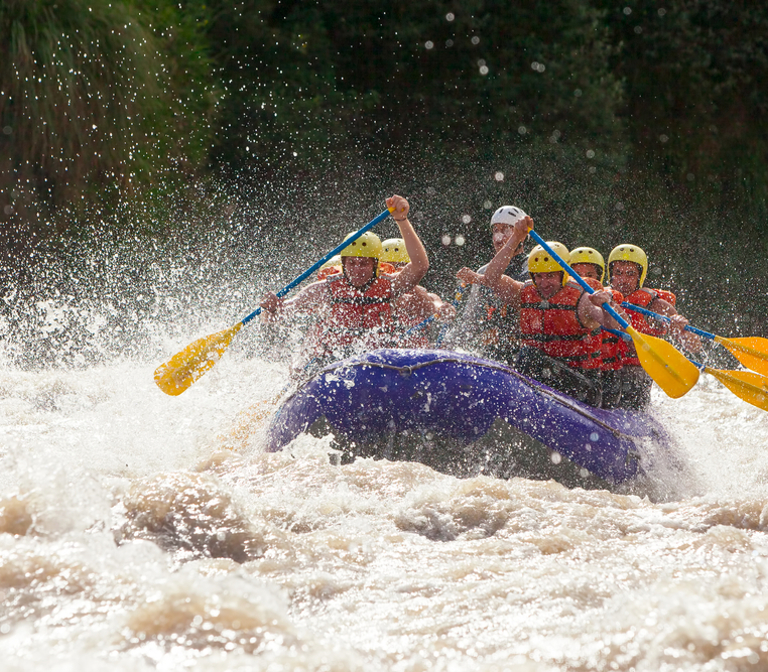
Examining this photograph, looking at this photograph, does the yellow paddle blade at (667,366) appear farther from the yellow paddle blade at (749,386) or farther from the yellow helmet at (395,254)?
the yellow helmet at (395,254)

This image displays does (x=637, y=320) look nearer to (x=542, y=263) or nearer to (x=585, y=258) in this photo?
(x=585, y=258)

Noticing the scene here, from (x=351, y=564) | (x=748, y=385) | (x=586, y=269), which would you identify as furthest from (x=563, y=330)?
(x=351, y=564)

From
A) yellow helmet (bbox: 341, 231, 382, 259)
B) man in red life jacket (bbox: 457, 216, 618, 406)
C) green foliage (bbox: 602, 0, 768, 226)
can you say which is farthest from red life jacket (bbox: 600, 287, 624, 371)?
green foliage (bbox: 602, 0, 768, 226)

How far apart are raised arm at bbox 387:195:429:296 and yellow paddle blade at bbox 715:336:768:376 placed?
169cm

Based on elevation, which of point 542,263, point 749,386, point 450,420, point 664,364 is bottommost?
point 450,420

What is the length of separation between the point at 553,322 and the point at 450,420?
118 centimetres

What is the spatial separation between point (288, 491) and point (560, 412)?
A: 1278 millimetres

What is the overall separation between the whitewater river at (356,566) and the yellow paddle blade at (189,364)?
12.6 inches

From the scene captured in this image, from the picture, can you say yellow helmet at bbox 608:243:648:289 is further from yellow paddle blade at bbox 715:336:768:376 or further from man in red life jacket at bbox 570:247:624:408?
yellow paddle blade at bbox 715:336:768:376

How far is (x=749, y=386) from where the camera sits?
4.46m

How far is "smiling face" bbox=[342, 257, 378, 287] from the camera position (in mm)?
5168

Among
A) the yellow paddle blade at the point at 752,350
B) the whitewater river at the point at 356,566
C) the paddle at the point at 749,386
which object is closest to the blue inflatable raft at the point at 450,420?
the whitewater river at the point at 356,566

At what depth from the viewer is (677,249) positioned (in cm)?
→ 1139

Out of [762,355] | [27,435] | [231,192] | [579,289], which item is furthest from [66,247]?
[762,355]
